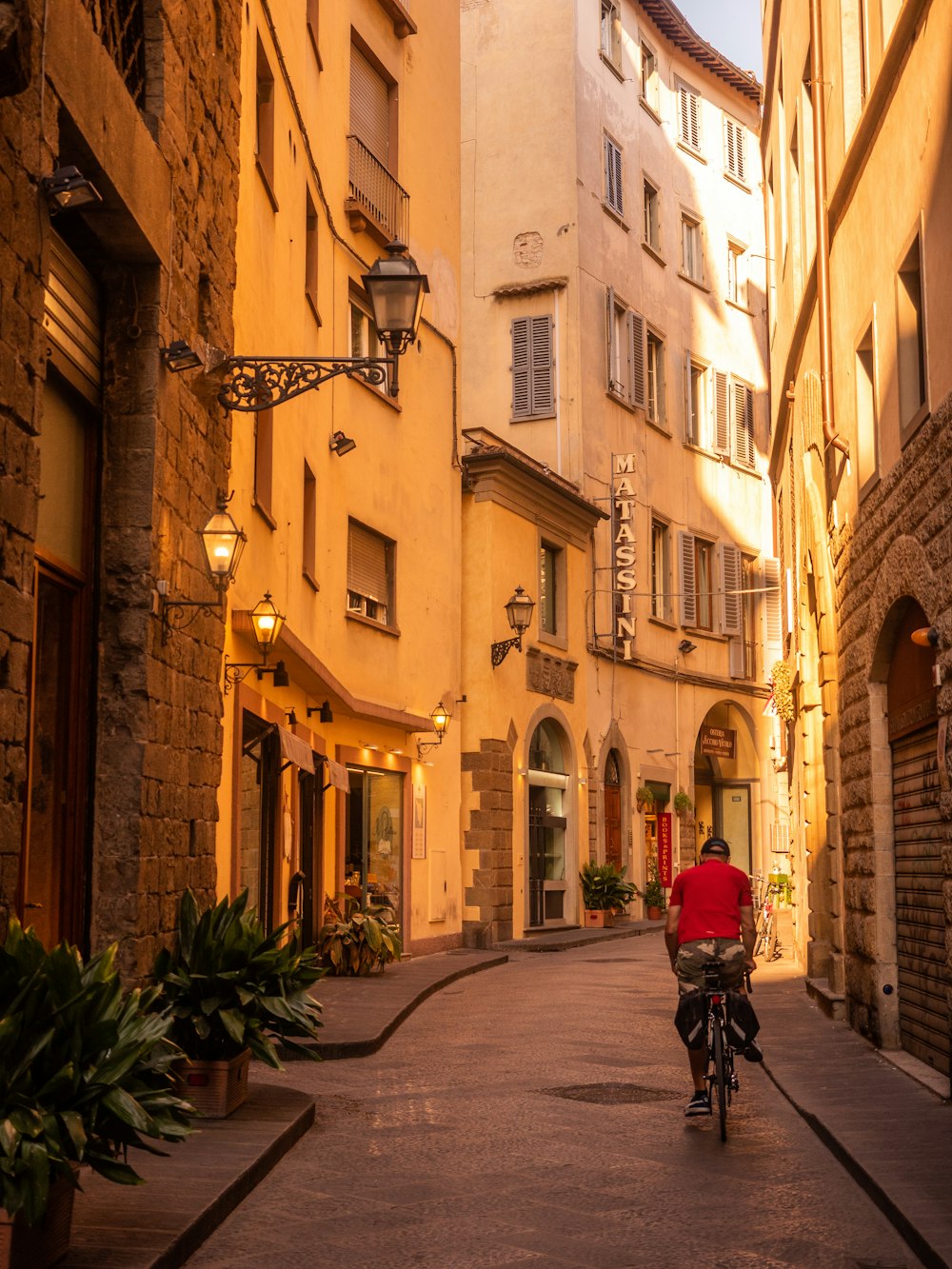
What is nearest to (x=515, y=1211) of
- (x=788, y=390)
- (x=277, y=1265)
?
(x=277, y=1265)

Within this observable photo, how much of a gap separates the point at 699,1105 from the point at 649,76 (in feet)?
99.8

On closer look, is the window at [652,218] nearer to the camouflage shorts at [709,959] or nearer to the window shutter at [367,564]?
the window shutter at [367,564]

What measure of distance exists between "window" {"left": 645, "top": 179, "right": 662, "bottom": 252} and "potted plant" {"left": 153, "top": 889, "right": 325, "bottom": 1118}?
2800cm

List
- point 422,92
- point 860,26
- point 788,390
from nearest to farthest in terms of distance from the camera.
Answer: point 860,26
point 788,390
point 422,92

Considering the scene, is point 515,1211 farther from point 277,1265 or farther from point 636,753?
point 636,753

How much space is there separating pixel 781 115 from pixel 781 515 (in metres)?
7.28

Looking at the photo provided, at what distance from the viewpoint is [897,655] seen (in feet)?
37.8

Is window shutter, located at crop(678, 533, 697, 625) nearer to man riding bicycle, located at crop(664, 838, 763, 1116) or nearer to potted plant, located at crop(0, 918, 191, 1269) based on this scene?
man riding bicycle, located at crop(664, 838, 763, 1116)

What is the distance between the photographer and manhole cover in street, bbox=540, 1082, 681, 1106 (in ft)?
32.3

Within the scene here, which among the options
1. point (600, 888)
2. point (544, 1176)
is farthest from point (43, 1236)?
point (600, 888)

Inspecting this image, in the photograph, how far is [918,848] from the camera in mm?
11000

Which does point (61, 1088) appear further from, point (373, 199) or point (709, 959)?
point (373, 199)

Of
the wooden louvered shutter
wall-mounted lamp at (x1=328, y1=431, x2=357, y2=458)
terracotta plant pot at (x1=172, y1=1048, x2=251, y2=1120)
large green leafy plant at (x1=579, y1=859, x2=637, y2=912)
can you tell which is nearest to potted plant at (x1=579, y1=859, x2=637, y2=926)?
large green leafy plant at (x1=579, y1=859, x2=637, y2=912)

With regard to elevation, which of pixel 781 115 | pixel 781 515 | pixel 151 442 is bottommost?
pixel 151 442
